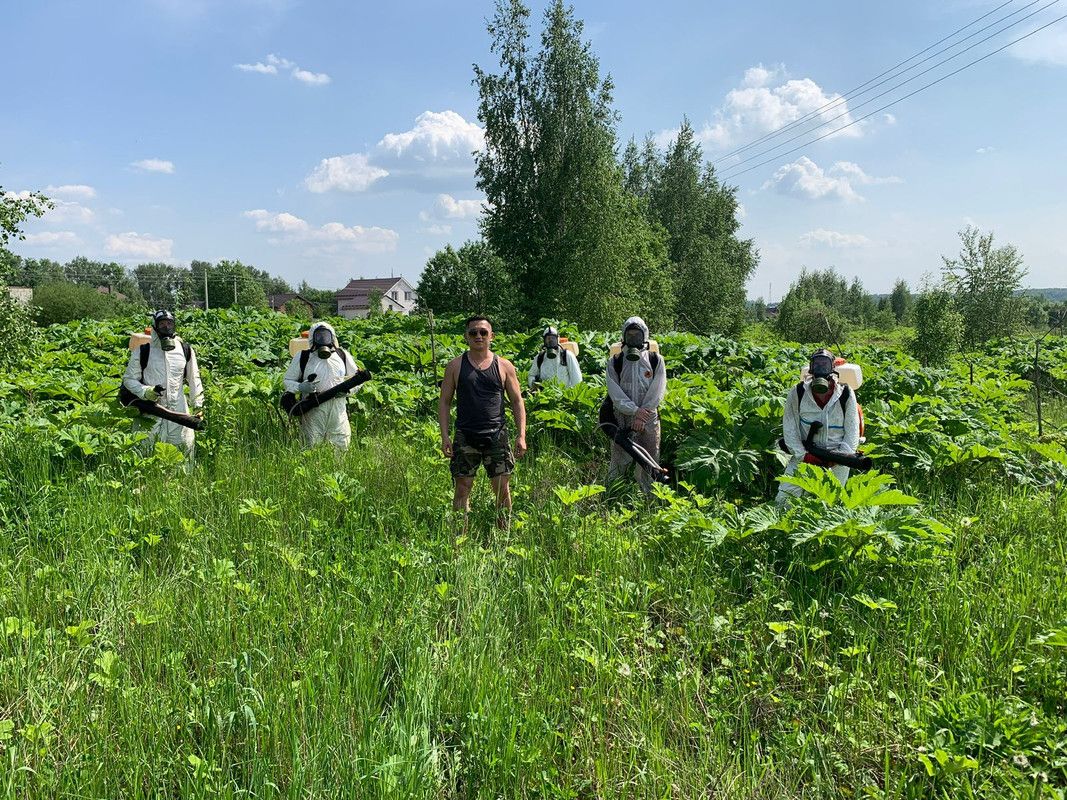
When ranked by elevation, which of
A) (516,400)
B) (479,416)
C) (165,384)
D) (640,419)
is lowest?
(640,419)

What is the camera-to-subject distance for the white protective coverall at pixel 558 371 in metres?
8.92

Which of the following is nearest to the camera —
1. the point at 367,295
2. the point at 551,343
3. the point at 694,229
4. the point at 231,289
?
the point at 551,343

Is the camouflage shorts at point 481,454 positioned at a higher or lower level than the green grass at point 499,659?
higher

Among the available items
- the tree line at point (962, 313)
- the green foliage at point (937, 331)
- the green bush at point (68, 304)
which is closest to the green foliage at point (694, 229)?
the tree line at point (962, 313)

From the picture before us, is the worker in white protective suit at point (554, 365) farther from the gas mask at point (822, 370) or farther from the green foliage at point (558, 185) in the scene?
the green foliage at point (558, 185)

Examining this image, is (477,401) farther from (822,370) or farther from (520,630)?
(822,370)

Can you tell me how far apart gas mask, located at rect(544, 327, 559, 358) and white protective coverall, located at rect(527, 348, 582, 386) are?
1.7 inches

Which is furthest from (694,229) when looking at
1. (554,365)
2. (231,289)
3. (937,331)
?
(231,289)

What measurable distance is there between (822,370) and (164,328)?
648cm

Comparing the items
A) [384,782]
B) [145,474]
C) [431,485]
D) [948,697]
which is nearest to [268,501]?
[431,485]

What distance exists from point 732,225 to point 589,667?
47.2m

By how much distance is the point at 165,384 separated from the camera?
22.2 feet

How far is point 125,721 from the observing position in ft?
8.84

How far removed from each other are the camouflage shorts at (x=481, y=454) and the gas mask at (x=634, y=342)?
1.86 m
